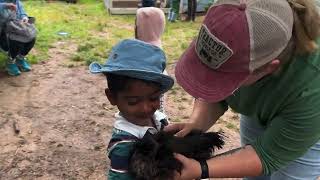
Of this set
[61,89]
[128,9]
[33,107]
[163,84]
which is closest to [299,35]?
[163,84]

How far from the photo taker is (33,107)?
181 inches

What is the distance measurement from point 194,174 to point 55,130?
279 cm

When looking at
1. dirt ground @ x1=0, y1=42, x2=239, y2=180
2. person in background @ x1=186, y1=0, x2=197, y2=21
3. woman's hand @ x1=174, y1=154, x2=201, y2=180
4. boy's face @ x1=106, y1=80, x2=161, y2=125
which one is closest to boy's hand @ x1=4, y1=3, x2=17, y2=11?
dirt ground @ x1=0, y1=42, x2=239, y2=180

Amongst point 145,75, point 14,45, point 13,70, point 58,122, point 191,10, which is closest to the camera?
point 145,75

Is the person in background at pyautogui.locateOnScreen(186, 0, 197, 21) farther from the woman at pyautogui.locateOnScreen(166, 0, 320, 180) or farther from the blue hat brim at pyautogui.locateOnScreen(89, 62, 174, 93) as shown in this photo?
the blue hat brim at pyautogui.locateOnScreen(89, 62, 174, 93)

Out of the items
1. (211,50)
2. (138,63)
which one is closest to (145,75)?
(138,63)

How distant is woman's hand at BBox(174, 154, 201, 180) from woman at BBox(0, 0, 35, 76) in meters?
4.32

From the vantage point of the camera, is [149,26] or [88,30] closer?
[149,26]

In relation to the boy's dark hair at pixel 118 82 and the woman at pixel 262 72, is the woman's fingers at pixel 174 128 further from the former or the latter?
the boy's dark hair at pixel 118 82

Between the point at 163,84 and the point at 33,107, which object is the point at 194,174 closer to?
the point at 163,84

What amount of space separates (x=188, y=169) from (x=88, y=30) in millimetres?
6821

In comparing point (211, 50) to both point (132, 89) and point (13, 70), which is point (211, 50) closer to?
point (132, 89)

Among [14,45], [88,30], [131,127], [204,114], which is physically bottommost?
[88,30]

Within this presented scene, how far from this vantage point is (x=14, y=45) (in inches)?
212
